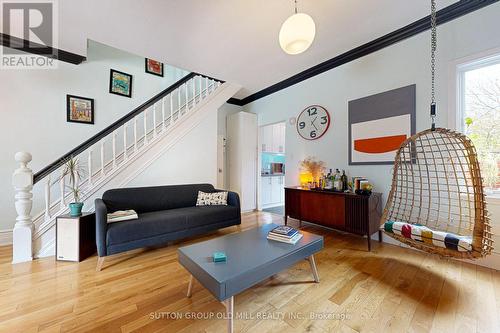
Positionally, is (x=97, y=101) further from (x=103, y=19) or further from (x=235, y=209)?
(x=235, y=209)

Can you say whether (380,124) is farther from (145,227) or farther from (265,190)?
(145,227)

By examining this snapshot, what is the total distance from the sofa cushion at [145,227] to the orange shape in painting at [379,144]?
2.83 metres

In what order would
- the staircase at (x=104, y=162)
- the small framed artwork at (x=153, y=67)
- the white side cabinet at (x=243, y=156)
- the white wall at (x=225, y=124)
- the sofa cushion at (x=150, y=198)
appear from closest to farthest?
the staircase at (x=104, y=162)
the sofa cushion at (x=150, y=198)
the small framed artwork at (x=153, y=67)
the white side cabinet at (x=243, y=156)
the white wall at (x=225, y=124)

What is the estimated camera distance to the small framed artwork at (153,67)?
4211 millimetres

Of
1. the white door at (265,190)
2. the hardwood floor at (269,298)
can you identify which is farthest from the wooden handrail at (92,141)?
the white door at (265,190)

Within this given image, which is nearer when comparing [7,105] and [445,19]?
→ [445,19]

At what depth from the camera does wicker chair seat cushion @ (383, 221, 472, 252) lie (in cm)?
165

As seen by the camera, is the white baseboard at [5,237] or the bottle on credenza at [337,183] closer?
the white baseboard at [5,237]

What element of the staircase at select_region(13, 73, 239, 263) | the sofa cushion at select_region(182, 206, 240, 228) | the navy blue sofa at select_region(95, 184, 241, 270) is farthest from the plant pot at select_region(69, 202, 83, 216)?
the sofa cushion at select_region(182, 206, 240, 228)

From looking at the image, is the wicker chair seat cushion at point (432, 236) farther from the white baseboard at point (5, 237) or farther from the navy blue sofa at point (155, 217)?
the white baseboard at point (5, 237)

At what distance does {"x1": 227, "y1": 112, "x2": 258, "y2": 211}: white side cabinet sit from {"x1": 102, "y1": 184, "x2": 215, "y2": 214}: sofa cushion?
1392mm

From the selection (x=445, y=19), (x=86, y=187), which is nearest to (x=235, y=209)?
(x=86, y=187)

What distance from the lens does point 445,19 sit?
2338mm

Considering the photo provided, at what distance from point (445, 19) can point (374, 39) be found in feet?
2.42
